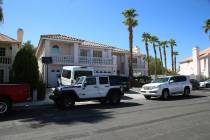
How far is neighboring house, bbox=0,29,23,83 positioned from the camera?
27312mm

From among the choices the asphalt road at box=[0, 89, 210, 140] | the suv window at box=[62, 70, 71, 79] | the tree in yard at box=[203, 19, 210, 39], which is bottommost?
the asphalt road at box=[0, 89, 210, 140]

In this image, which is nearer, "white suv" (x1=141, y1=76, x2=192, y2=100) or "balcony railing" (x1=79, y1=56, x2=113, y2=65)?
"white suv" (x1=141, y1=76, x2=192, y2=100)

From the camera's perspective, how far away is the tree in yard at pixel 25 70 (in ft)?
66.8

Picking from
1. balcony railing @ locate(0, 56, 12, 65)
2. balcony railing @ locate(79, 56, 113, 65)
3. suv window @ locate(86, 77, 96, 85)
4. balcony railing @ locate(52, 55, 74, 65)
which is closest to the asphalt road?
suv window @ locate(86, 77, 96, 85)

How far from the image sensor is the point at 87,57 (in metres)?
34.1

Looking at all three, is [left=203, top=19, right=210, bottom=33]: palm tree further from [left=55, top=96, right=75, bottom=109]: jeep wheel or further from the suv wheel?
[left=55, top=96, right=75, bottom=109]: jeep wheel

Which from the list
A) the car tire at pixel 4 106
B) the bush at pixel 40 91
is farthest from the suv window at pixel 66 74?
the car tire at pixel 4 106

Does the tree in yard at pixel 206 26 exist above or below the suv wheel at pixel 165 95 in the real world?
above

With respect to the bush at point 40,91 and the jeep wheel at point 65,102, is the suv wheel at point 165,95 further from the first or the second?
the bush at point 40,91

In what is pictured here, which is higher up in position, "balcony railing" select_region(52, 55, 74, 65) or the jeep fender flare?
"balcony railing" select_region(52, 55, 74, 65)

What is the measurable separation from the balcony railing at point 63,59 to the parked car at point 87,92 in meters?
15.0

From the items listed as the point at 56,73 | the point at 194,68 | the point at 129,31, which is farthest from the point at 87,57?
the point at 194,68

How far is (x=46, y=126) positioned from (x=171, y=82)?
13.9 meters

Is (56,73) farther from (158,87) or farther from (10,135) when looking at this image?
(10,135)
